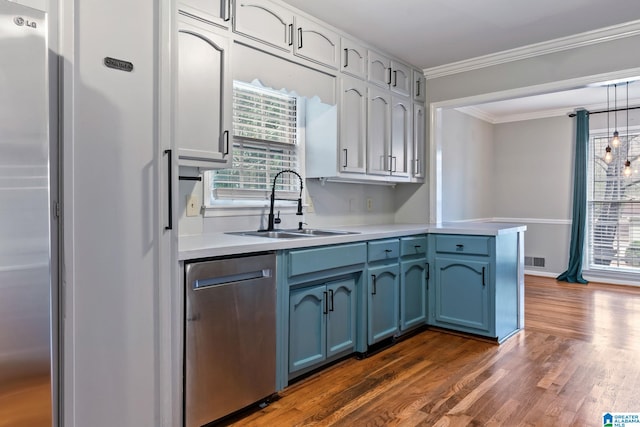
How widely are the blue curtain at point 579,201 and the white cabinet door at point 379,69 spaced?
12.3 ft

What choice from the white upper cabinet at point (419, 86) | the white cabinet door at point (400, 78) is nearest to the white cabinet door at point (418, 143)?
the white upper cabinet at point (419, 86)

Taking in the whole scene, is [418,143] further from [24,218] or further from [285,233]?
[24,218]

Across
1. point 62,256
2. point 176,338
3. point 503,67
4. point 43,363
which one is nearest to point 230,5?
point 62,256

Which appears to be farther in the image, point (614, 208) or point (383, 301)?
point (614, 208)

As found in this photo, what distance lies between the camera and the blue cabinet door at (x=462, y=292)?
334cm

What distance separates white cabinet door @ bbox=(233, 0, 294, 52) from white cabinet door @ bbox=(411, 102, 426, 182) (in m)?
1.74

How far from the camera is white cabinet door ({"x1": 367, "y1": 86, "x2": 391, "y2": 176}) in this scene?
349cm

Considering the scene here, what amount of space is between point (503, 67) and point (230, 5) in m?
2.57

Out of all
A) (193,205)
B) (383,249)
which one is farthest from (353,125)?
(193,205)

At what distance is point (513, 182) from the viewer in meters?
6.61

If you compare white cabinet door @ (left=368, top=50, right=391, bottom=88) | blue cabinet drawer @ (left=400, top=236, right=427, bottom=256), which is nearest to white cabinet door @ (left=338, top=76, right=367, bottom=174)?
white cabinet door @ (left=368, top=50, right=391, bottom=88)

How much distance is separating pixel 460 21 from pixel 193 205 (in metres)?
2.33

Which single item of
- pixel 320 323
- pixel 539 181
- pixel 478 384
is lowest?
pixel 478 384

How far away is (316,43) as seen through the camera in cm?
297
